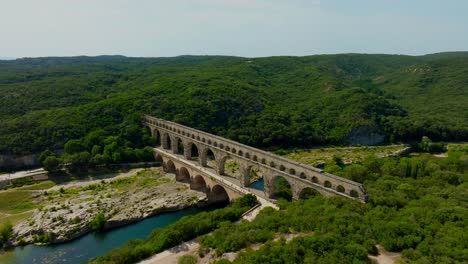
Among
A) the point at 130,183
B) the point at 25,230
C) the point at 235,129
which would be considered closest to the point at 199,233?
the point at 25,230

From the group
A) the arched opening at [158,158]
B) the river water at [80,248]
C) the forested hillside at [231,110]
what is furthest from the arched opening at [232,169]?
the river water at [80,248]

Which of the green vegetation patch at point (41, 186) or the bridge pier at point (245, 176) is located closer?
the bridge pier at point (245, 176)

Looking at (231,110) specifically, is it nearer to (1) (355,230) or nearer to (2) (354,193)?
(2) (354,193)

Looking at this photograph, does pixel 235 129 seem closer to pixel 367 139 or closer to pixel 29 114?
pixel 367 139

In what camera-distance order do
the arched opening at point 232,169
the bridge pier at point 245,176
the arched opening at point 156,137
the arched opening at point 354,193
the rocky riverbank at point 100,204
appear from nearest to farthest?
the arched opening at point 354,193 → the rocky riverbank at point 100,204 → the bridge pier at point 245,176 → the arched opening at point 232,169 → the arched opening at point 156,137

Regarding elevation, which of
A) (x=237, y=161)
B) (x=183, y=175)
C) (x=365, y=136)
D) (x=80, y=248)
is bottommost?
→ (x=80, y=248)

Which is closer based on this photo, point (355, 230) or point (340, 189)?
point (355, 230)

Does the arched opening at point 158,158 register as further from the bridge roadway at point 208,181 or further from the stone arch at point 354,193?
the stone arch at point 354,193

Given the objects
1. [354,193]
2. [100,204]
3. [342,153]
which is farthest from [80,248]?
[342,153]
